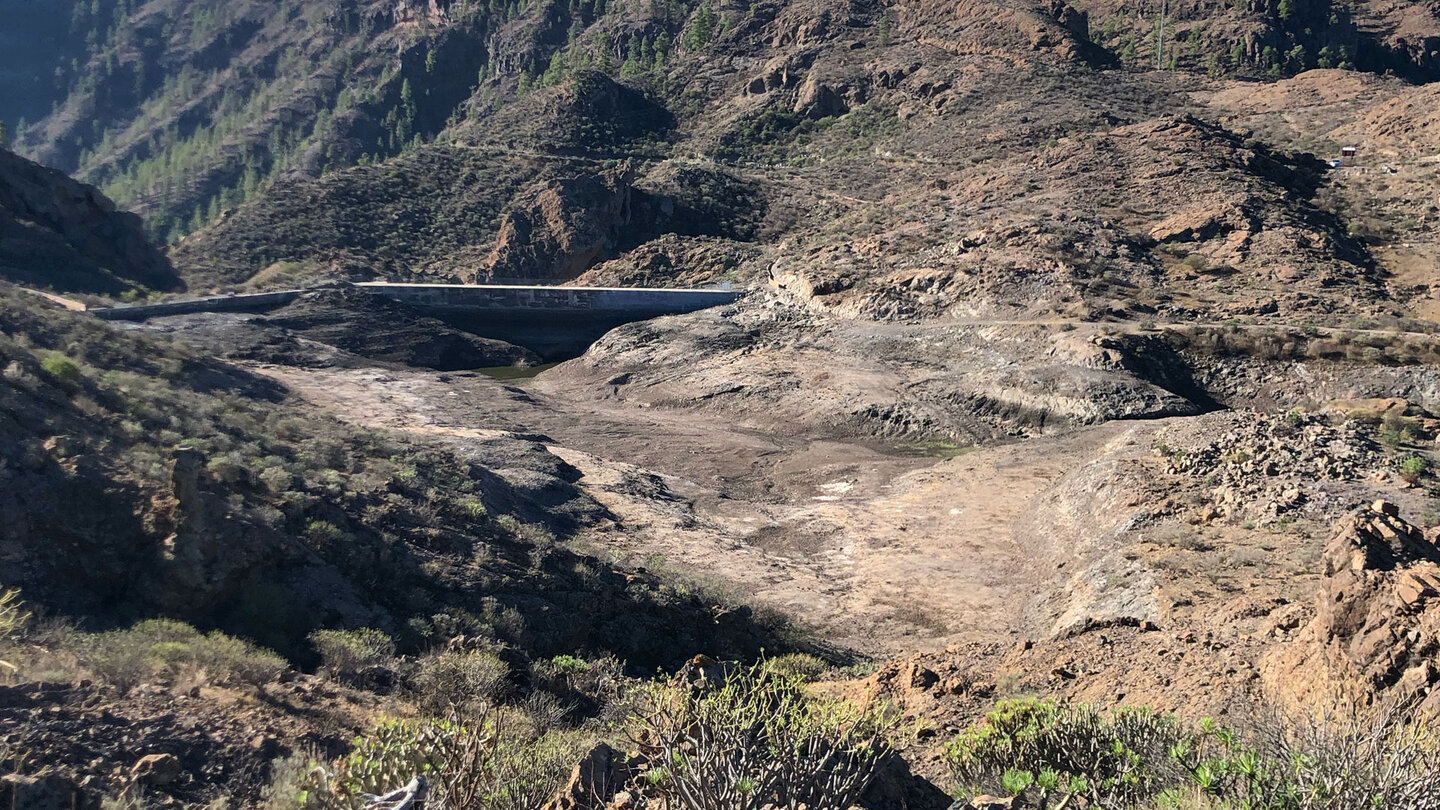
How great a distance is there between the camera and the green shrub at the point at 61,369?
13.9 meters

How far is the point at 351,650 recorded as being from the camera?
902 cm

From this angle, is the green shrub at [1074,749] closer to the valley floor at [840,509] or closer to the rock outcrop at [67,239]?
the valley floor at [840,509]

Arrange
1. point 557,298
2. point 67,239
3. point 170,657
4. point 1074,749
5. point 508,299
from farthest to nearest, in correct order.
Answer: point 508,299 < point 557,298 < point 67,239 < point 170,657 < point 1074,749

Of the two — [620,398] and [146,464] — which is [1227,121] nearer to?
[620,398]

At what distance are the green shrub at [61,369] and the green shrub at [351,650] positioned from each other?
7.44m

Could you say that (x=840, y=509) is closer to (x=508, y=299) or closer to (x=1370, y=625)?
(x=1370, y=625)

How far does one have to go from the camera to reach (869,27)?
74.0 metres

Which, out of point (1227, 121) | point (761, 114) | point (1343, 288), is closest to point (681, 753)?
point (1343, 288)

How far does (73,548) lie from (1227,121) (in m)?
61.3

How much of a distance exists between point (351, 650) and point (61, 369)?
858 centimetres

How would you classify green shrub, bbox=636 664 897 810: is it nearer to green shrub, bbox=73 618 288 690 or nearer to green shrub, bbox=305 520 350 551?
green shrub, bbox=73 618 288 690

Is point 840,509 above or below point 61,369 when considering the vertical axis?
below

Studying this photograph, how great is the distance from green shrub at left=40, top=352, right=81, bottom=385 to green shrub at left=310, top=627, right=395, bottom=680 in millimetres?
7442

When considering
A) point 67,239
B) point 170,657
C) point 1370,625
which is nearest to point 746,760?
point 170,657
